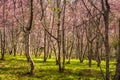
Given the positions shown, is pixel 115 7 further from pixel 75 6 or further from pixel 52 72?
pixel 52 72

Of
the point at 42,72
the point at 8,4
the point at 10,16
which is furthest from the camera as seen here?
the point at 10,16

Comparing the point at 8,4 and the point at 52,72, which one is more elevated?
the point at 8,4

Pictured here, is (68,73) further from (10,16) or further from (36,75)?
(10,16)

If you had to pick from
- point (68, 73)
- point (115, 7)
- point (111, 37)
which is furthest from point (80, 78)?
point (111, 37)

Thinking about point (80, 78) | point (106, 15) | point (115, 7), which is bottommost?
point (80, 78)

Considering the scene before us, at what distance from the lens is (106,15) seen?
17.9 m

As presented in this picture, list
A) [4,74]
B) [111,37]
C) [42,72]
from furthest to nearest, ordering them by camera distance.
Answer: [111,37] < [42,72] < [4,74]

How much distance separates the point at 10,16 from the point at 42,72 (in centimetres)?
2536

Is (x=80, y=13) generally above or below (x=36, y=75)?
above

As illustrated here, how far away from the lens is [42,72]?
102 feet

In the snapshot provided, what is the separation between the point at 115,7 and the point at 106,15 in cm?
2558

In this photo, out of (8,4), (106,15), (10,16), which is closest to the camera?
(106,15)

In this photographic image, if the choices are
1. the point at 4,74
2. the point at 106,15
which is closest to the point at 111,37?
the point at 4,74

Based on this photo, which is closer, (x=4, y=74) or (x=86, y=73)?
(x=4, y=74)
